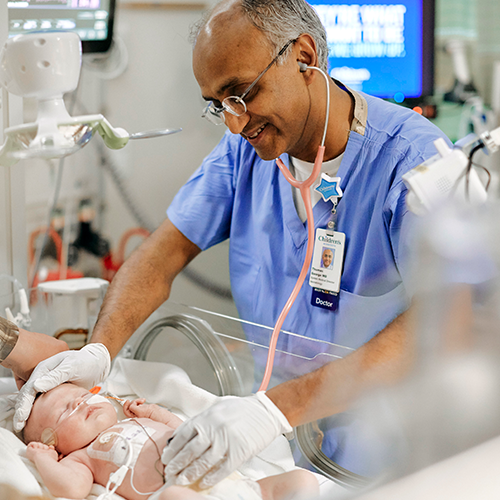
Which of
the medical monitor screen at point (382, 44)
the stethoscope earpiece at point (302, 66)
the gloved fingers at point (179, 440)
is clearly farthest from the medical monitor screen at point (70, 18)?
the medical monitor screen at point (382, 44)

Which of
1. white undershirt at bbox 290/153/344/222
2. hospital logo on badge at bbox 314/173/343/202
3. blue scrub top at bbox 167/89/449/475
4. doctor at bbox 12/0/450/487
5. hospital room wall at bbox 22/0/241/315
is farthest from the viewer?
hospital room wall at bbox 22/0/241/315

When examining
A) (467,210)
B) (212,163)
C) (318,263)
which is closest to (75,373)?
(318,263)

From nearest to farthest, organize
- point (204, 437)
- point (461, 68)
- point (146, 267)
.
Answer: point (204, 437)
point (146, 267)
point (461, 68)

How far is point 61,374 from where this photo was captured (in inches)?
47.9

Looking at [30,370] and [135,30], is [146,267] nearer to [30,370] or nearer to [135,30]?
[30,370]

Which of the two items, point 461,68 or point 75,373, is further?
point 461,68

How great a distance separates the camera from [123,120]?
2.18m

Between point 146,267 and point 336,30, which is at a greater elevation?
point 336,30

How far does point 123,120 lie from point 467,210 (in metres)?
1.75

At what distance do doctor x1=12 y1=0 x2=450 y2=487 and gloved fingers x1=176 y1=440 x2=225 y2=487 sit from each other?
0.01m

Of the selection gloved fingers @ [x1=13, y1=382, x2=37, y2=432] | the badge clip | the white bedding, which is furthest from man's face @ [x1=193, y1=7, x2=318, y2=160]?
gloved fingers @ [x1=13, y1=382, x2=37, y2=432]

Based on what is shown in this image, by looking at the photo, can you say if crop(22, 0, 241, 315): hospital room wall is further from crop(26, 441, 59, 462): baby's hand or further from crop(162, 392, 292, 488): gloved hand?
crop(162, 392, 292, 488): gloved hand

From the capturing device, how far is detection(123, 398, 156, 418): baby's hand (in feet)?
3.97

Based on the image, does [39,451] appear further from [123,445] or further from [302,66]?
[302,66]
